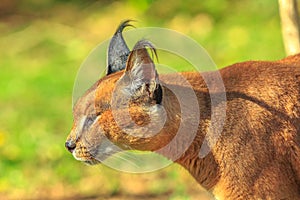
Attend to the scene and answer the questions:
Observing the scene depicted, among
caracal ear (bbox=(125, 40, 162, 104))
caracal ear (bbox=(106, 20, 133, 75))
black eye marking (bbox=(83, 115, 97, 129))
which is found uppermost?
caracal ear (bbox=(125, 40, 162, 104))

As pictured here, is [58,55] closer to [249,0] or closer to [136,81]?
[249,0]

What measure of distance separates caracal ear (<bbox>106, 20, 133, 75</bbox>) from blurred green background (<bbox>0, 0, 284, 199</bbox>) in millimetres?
543

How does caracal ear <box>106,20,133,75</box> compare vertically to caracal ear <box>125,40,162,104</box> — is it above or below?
below

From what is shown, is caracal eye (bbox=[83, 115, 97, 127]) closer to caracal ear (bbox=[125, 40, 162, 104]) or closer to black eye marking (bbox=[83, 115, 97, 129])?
black eye marking (bbox=[83, 115, 97, 129])

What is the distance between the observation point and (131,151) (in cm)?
581

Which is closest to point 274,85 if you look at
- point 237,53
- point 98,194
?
point 98,194

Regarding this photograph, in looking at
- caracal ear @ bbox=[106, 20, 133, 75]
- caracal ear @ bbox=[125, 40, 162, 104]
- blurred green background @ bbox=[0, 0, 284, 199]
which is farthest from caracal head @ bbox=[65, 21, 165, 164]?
blurred green background @ bbox=[0, 0, 284, 199]

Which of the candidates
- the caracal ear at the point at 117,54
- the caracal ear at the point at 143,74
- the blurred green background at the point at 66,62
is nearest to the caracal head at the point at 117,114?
the caracal ear at the point at 143,74

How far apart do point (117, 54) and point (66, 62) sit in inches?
256

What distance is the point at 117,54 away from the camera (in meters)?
5.90

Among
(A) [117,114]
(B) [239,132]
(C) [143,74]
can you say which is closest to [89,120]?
(A) [117,114]

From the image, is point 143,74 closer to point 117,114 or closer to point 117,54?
point 117,114

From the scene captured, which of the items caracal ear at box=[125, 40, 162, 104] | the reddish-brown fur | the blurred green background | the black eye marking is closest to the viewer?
caracal ear at box=[125, 40, 162, 104]

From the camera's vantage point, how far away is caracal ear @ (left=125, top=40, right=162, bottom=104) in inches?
205
